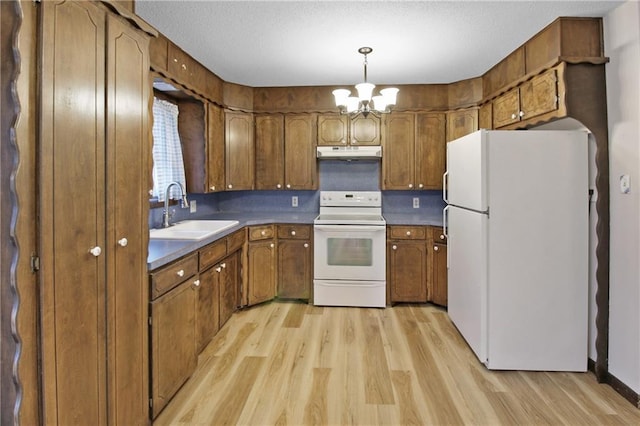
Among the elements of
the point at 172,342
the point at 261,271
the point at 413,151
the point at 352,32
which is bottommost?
the point at 172,342

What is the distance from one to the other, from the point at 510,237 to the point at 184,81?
2.68m

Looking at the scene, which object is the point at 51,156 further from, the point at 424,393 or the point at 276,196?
the point at 276,196

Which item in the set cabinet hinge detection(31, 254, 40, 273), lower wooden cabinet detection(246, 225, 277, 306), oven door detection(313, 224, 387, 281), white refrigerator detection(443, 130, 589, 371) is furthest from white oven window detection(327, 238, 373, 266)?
cabinet hinge detection(31, 254, 40, 273)

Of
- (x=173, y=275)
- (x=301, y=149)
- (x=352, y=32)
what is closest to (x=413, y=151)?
(x=301, y=149)

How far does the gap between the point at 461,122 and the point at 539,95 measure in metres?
1.20

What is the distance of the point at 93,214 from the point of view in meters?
1.39

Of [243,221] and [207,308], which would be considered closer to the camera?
[207,308]

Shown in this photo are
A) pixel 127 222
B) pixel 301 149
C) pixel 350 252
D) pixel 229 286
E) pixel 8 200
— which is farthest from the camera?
pixel 301 149

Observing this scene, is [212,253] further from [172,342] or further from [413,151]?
[413,151]

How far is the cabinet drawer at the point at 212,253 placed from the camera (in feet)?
8.15

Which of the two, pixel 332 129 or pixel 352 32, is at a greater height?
pixel 352 32

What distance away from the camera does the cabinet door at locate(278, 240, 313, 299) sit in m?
3.79

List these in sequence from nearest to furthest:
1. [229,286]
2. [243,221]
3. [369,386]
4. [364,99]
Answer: [369,386], [364,99], [229,286], [243,221]

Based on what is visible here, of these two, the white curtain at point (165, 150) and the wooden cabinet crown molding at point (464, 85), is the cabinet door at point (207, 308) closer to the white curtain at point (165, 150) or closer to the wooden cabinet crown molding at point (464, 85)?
the white curtain at point (165, 150)
